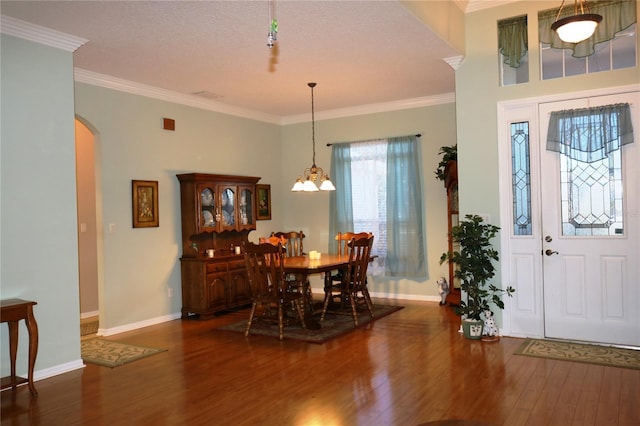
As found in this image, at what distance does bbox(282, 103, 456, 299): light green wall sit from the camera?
7.01 m

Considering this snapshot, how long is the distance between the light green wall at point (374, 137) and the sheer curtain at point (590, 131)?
227 cm

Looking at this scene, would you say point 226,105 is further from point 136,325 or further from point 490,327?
point 490,327

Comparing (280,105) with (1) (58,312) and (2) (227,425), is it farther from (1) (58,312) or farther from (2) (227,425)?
(2) (227,425)

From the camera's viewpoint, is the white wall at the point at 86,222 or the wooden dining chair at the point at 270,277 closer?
the wooden dining chair at the point at 270,277

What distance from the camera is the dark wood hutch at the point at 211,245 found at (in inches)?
244

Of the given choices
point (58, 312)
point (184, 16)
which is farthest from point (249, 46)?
point (58, 312)

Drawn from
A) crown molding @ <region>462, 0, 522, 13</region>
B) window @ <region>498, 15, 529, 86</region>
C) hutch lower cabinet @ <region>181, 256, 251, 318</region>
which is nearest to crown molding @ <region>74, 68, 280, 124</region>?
hutch lower cabinet @ <region>181, 256, 251, 318</region>

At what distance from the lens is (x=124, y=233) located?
227 inches

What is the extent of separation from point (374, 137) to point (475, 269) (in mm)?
3219

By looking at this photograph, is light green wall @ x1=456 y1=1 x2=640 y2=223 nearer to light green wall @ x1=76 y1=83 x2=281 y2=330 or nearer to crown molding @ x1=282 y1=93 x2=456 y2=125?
crown molding @ x1=282 y1=93 x2=456 y2=125

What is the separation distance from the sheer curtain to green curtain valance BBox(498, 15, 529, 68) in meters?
0.68

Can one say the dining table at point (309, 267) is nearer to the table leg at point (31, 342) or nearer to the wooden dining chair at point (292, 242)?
the wooden dining chair at point (292, 242)

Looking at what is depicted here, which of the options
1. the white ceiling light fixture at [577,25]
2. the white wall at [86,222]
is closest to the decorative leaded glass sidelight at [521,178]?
the white ceiling light fixture at [577,25]

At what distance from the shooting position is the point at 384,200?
7.37m
